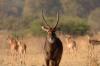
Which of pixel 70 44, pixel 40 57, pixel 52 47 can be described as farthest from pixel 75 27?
pixel 52 47

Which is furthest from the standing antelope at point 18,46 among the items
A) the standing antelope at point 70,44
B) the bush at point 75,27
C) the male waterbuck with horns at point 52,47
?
the bush at point 75,27

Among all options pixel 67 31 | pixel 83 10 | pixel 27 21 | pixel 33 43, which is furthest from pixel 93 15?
pixel 33 43

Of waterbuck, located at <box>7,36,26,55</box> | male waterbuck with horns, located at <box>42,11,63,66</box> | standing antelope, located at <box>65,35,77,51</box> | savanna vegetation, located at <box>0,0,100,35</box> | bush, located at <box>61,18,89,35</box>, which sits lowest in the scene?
savanna vegetation, located at <box>0,0,100,35</box>

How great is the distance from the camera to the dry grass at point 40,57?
18.5m

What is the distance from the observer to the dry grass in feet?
60.7

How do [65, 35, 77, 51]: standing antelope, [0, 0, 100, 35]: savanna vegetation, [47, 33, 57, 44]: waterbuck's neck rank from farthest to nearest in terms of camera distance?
[0, 0, 100, 35]: savanna vegetation, [65, 35, 77, 51]: standing antelope, [47, 33, 57, 44]: waterbuck's neck

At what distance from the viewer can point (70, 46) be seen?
25.3m

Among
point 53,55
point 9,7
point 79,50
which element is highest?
point 53,55

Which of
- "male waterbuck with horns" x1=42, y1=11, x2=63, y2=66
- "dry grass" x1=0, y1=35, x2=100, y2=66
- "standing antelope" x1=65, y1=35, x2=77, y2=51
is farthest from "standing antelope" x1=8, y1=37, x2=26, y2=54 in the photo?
"male waterbuck with horns" x1=42, y1=11, x2=63, y2=66

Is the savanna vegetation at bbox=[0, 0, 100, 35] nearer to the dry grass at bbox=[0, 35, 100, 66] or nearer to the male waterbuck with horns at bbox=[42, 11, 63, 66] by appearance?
the dry grass at bbox=[0, 35, 100, 66]

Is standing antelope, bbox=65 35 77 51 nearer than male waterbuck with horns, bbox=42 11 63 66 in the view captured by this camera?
No

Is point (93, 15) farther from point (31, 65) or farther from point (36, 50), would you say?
point (31, 65)

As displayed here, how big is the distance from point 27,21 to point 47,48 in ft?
118

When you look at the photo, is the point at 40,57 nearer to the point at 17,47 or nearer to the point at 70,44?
the point at 17,47
